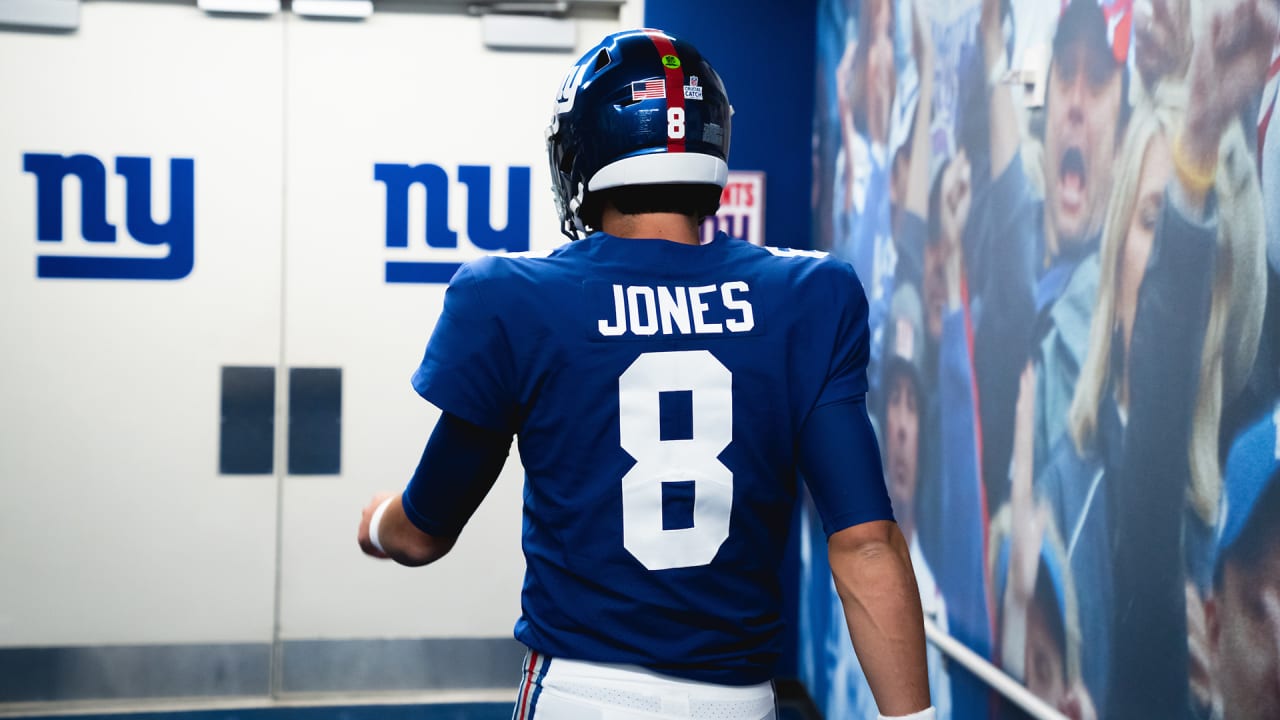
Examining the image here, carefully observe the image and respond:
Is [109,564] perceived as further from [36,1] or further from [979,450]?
[979,450]

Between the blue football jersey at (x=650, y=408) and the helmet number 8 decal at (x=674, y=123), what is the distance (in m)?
0.12

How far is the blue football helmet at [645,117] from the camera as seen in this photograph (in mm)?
1143

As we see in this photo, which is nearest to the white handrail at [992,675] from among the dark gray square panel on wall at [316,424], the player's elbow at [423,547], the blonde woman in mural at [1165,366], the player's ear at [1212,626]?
the blonde woman in mural at [1165,366]

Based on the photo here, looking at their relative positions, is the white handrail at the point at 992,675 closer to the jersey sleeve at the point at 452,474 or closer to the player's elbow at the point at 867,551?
the player's elbow at the point at 867,551

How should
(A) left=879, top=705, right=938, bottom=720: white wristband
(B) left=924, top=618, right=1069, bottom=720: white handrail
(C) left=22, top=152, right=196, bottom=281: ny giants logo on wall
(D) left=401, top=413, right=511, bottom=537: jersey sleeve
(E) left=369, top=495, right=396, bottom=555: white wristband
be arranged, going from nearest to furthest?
(A) left=879, top=705, right=938, bottom=720: white wristband, (D) left=401, top=413, right=511, bottom=537: jersey sleeve, (E) left=369, top=495, right=396, bottom=555: white wristband, (B) left=924, top=618, right=1069, bottom=720: white handrail, (C) left=22, top=152, right=196, bottom=281: ny giants logo on wall

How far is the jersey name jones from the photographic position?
106 centimetres

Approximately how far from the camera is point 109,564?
134 inches

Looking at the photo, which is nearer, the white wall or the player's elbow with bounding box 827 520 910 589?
the player's elbow with bounding box 827 520 910 589

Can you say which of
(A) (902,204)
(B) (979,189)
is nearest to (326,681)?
(A) (902,204)

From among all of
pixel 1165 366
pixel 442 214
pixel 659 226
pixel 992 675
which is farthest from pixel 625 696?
pixel 442 214

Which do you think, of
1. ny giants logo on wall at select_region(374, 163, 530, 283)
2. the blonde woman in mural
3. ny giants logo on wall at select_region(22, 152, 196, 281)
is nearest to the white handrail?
the blonde woman in mural

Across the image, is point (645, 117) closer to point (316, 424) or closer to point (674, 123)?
point (674, 123)

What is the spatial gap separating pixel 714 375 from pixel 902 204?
1.65 meters

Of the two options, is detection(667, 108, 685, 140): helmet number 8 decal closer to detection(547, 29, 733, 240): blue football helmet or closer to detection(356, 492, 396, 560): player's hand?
detection(547, 29, 733, 240): blue football helmet
